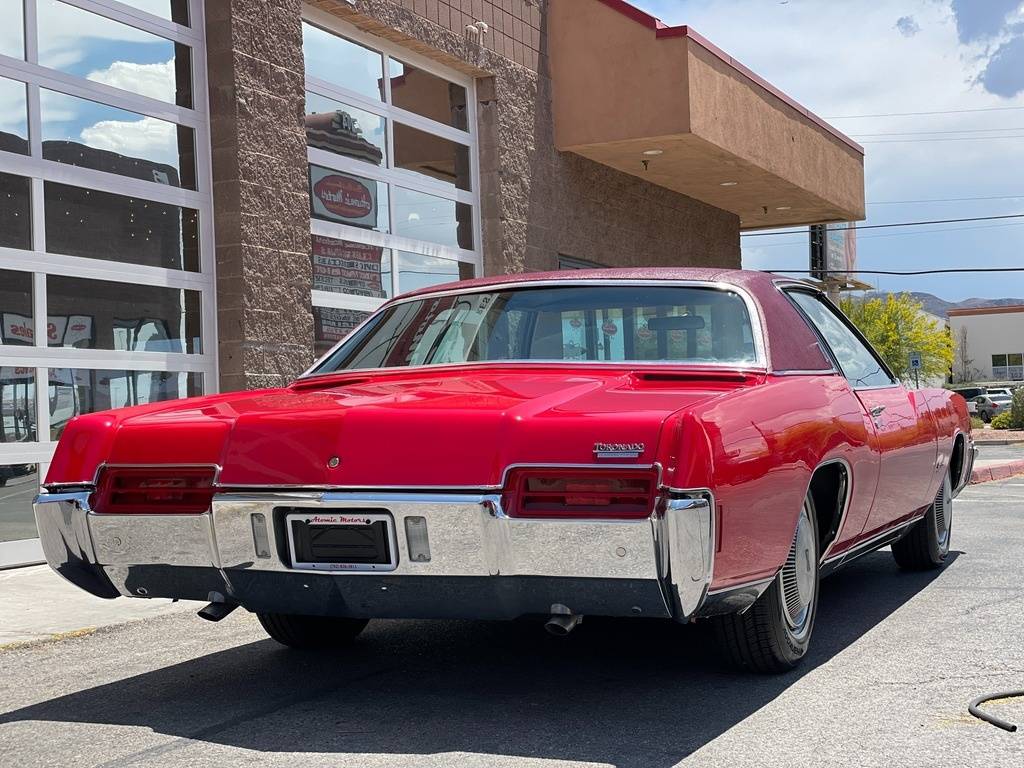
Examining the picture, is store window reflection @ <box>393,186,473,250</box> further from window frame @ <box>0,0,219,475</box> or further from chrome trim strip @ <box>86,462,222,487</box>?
chrome trim strip @ <box>86,462,222,487</box>

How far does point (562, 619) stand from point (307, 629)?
1681mm

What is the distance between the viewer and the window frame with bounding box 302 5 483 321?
12.0 metres

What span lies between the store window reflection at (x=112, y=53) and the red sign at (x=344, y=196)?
1.77m

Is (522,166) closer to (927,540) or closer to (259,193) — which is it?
(259,193)

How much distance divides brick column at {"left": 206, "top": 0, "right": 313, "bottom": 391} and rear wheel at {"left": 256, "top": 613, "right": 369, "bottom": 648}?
5.31 m

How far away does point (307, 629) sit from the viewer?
5133 millimetres

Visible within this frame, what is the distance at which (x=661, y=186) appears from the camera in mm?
18344

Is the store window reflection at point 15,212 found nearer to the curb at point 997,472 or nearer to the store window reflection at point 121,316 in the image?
the store window reflection at point 121,316

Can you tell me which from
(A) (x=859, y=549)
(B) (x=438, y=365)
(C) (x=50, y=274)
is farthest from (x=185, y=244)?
(A) (x=859, y=549)

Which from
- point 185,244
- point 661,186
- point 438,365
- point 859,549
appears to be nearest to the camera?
point 438,365

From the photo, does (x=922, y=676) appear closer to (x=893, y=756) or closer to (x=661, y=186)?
(x=893, y=756)

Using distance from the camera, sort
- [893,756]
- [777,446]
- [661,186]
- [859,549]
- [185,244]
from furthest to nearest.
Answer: [661,186] → [185,244] → [859,549] → [777,446] → [893,756]

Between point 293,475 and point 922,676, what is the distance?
2209mm

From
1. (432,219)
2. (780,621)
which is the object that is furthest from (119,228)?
(780,621)
